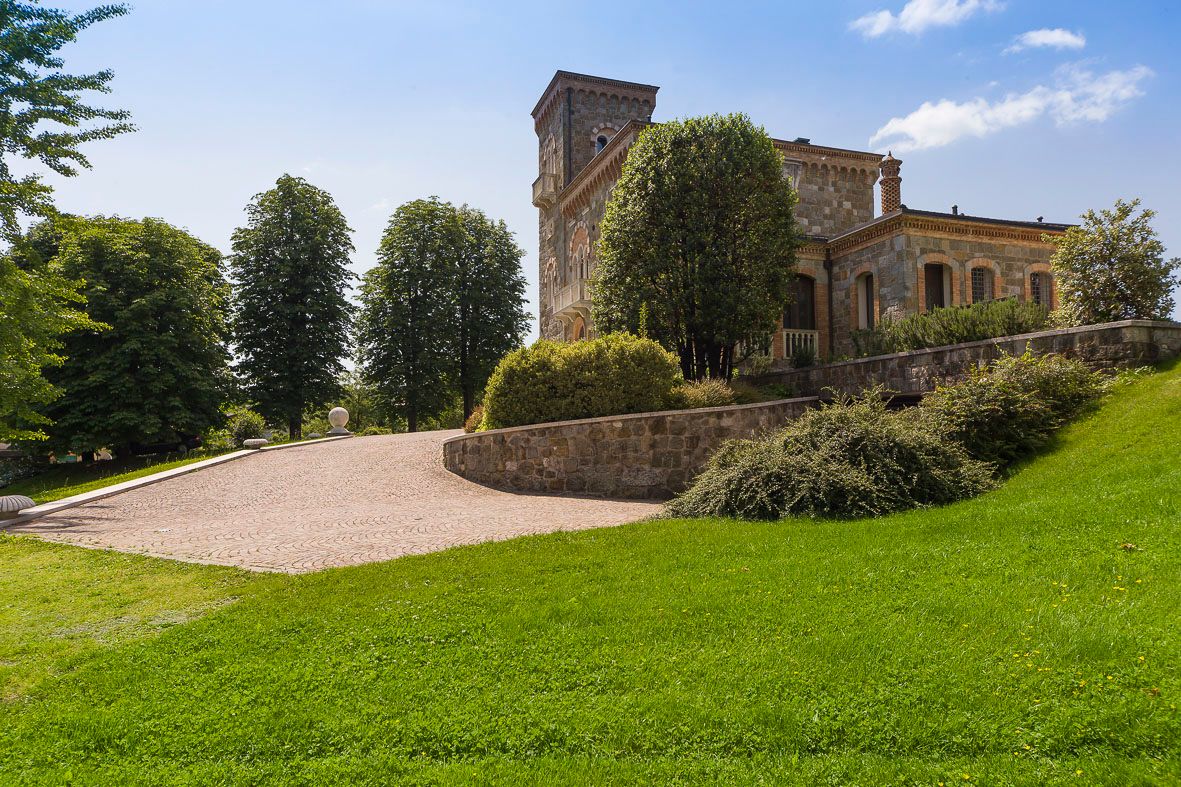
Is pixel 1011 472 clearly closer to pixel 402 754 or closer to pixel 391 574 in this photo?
pixel 391 574

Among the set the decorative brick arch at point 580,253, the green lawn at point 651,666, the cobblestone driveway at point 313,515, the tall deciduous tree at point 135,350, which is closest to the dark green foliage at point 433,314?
the decorative brick arch at point 580,253

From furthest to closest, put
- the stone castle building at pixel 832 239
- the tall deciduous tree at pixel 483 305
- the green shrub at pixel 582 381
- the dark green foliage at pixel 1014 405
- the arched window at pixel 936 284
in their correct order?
the tall deciduous tree at pixel 483 305 → the arched window at pixel 936 284 → the stone castle building at pixel 832 239 → the green shrub at pixel 582 381 → the dark green foliage at pixel 1014 405

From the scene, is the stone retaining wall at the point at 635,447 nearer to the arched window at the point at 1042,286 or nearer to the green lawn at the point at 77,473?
the arched window at the point at 1042,286

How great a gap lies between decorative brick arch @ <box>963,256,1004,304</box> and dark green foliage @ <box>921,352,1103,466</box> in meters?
12.1

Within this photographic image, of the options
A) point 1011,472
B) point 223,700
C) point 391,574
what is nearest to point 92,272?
point 391,574

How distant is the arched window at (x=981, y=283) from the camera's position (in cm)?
2215

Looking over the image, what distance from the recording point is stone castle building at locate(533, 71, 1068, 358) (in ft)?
70.9

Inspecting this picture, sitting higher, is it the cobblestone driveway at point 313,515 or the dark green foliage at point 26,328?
the dark green foliage at point 26,328

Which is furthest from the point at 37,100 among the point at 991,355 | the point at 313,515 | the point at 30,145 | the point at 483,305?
the point at 483,305

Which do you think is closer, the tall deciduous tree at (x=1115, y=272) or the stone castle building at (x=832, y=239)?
the tall deciduous tree at (x=1115, y=272)

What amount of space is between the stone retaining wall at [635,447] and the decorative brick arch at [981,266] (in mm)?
10850

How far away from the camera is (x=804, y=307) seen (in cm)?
2488

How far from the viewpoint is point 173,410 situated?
86.2 ft

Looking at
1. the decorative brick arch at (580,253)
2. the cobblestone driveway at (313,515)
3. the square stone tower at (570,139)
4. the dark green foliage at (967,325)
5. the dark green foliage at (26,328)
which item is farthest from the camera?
the square stone tower at (570,139)
